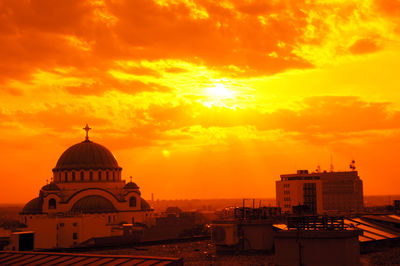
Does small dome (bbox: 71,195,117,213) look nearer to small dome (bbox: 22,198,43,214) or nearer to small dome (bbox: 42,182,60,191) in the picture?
small dome (bbox: 42,182,60,191)

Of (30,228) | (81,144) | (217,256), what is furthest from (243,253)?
(81,144)

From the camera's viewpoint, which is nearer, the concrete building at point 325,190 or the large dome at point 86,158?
the large dome at point 86,158

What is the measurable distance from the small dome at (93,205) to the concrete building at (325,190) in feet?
157

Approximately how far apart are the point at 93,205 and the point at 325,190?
83.3 m

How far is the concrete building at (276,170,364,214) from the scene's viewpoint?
117m

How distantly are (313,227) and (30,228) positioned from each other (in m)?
52.8

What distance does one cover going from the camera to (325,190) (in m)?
147

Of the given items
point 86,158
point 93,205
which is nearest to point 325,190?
point 86,158

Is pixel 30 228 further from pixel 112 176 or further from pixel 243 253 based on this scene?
pixel 243 253

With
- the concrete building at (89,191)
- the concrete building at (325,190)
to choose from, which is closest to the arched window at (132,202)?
the concrete building at (89,191)

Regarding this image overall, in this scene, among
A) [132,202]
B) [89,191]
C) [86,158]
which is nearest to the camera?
[89,191]

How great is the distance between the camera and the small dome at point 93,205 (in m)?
78.9

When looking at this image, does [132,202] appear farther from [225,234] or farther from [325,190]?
[325,190]

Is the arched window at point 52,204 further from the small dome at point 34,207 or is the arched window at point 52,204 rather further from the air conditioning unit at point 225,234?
the air conditioning unit at point 225,234
